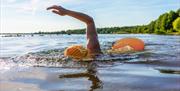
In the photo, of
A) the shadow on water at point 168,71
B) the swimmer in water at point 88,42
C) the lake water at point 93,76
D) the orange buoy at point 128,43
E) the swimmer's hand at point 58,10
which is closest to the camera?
the lake water at point 93,76

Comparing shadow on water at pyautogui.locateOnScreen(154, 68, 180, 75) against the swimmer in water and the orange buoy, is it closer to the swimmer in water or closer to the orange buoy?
the swimmer in water

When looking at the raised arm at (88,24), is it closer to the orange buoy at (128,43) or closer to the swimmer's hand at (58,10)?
the swimmer's hand at (58,10)

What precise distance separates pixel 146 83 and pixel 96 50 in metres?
4.18

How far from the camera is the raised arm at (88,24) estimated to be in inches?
341

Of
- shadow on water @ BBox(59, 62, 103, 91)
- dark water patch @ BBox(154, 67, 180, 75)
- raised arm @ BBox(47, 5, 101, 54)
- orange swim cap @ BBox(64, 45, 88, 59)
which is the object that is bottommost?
dark water patch @ BBox(154, 67, 180, 75)

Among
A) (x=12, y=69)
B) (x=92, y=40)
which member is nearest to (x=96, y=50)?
(x=92, y=40)

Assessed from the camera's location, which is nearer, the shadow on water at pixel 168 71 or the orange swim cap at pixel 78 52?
the shadow on water at pixel 168 71

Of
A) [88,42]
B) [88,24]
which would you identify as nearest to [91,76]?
[88,24]

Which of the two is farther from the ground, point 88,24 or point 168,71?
point 88,24

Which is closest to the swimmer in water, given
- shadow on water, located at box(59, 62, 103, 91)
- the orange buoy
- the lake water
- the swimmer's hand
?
the swimmer's hand

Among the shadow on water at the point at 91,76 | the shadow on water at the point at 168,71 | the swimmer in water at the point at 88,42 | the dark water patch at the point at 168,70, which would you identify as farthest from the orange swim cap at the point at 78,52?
the shadow on water at the point at 168,71

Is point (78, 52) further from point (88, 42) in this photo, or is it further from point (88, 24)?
point (88, 24)

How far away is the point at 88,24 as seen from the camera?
9.46 meters

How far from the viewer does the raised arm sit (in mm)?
8653
